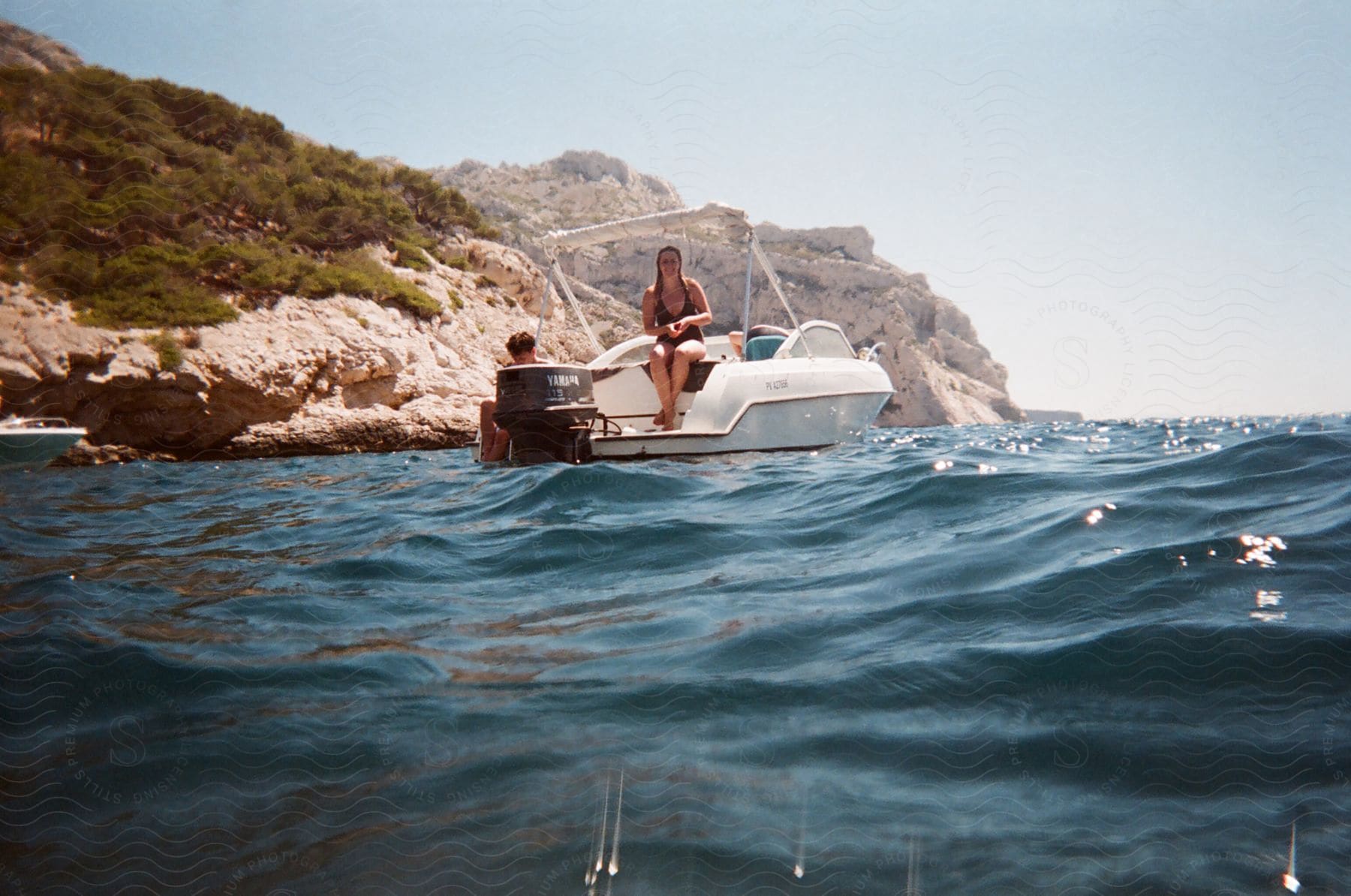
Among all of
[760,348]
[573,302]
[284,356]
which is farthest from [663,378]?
[284,356]

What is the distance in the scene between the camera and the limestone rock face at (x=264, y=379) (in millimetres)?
12406

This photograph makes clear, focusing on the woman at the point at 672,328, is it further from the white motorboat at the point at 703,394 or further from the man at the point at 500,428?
the man at the point at 500,428

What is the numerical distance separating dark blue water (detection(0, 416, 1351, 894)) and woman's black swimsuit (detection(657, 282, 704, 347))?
4764mm

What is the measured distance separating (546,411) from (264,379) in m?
10.6

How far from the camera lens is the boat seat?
9.91 metres

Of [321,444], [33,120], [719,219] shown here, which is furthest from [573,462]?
[321,444]

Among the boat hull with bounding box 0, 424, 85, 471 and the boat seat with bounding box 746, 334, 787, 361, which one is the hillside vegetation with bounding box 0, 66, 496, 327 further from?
the boat seat with bounding box 746, 334, 787, 361

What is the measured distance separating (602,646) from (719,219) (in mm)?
7988

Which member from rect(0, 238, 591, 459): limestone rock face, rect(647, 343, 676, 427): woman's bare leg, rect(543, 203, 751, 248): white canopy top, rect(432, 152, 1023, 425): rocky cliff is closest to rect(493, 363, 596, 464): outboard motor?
rect(647, 343, 676, 427): woman's bare leg

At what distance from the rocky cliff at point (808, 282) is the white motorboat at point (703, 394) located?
24731 mm

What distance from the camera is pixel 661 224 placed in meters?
9.32

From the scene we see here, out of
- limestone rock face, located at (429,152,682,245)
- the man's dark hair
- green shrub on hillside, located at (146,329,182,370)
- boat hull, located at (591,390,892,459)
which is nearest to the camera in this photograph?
boat hull, located at (591,390,892,459)

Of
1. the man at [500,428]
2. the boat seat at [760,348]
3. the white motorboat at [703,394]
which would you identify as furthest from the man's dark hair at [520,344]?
the boat seat at [760,348]

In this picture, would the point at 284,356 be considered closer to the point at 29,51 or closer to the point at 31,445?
the point at 31,445
